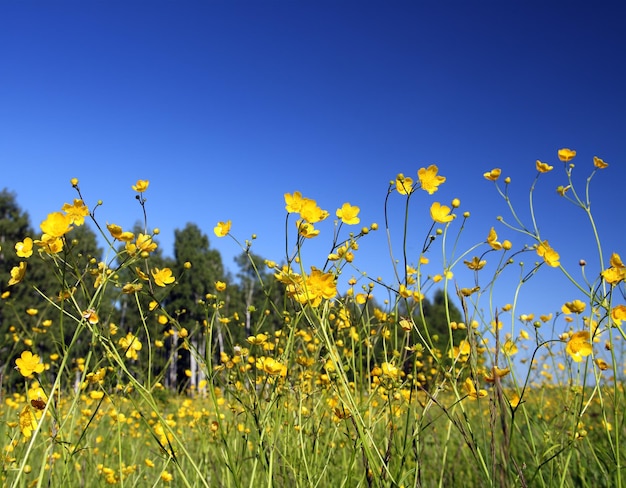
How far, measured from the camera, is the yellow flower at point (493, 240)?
1.43 meters

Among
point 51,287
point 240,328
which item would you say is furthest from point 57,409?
point 51,287

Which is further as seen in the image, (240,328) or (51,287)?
(51,287)

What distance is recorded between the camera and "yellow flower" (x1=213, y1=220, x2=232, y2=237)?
1.46m

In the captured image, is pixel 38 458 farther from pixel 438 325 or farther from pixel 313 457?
pixel 438 325

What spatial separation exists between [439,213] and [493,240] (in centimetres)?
17

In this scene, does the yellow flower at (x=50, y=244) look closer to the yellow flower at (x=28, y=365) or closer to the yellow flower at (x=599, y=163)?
the yellow flower at (x=28, y=365)

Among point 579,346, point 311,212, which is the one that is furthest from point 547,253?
point 311,212

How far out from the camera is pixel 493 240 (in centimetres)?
143

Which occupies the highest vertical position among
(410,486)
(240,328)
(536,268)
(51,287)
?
(51,287)

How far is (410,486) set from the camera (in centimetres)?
139

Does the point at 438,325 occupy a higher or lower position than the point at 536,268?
higher

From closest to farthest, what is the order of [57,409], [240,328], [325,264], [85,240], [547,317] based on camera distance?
1. [325,264]
2. [57,409]
3. [240,328]
4. [547,317]
5. [85,240]

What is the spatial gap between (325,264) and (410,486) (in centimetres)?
69

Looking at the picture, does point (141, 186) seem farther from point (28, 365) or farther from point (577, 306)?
point (577, 306)
